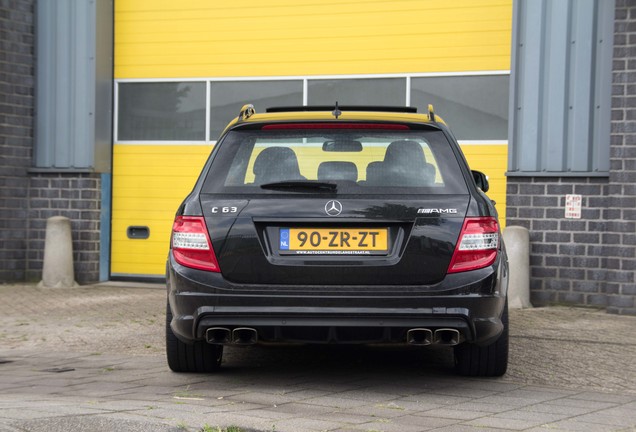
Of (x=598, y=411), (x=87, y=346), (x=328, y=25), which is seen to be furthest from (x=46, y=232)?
(x=598, y=411)

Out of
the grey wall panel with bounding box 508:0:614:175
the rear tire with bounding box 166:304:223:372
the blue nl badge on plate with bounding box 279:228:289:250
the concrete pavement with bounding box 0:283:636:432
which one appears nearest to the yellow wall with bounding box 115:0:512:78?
the grey wall panel with bounding box 508:0:614:175

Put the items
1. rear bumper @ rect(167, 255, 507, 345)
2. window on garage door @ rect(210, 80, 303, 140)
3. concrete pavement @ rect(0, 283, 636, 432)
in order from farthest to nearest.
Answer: window on garage door @ rect(210, 80, 303, 140), rear bumper @ rect(167, 255, 507, 345), concrete pavement @ rect(0, 283, 636, 432)

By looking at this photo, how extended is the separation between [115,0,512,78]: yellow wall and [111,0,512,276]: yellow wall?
12 mm

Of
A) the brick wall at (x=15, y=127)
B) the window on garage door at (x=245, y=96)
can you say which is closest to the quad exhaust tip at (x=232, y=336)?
the window on garage door at (x=245, y=96)

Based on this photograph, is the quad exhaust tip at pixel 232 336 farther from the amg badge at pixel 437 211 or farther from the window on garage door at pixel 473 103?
the window on garage door at pixel 473 103

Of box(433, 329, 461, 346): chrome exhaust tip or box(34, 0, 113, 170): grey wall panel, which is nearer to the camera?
box(433, 329, 461, 346): chrome exhaust tip

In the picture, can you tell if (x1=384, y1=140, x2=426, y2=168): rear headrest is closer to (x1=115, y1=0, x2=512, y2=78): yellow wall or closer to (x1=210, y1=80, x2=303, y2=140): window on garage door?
(x1=115, y1=0, x2=512, y2=78): yellow wall

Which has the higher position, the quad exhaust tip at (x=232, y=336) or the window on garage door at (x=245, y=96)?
the window on garage door at (x=245, y=96)

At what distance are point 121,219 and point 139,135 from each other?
114cm

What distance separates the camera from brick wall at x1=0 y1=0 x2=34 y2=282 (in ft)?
44.3

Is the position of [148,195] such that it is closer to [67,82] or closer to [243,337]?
[67,82]

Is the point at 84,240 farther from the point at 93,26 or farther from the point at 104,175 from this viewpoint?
the point at 93,26

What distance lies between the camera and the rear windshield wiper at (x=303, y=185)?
5.78 m

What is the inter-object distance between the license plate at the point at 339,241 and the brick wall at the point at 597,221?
6.09 m
